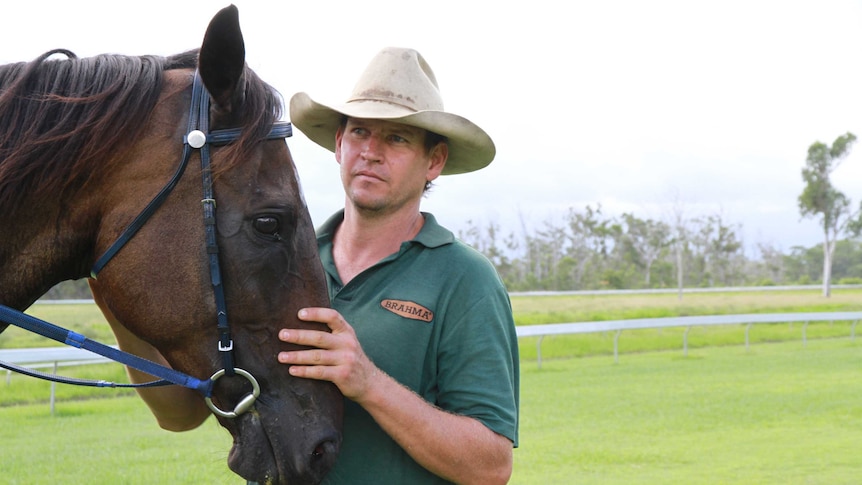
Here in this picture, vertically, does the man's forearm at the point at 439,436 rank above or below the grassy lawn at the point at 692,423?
above

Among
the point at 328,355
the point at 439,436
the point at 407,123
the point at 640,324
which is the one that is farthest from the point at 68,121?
the point at 640,324

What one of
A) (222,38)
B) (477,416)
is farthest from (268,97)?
(477,416)

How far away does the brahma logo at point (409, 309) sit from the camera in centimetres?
264

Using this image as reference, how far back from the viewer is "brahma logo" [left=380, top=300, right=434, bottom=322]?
2.64 meters

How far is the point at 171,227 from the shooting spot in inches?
86.1

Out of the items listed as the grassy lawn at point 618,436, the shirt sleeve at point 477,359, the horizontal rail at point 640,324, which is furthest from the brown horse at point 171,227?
the horizontal rail at point 640,324

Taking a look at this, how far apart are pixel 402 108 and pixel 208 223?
2.86 ft

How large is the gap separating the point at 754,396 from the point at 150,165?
10721 millimetres

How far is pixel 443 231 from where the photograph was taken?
288cm

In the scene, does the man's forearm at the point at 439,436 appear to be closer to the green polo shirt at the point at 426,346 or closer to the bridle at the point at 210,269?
the green polo shirt at the point at 426,346

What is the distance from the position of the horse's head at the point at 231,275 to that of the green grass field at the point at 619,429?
46.7 inches

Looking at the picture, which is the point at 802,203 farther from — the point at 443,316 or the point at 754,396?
the point at 443,316

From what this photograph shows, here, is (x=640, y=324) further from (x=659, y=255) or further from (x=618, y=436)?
(x=659, y=255)

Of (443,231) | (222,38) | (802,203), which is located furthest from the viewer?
(802,203)
